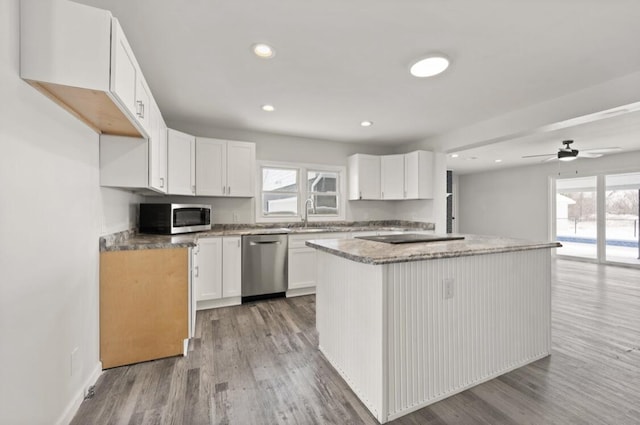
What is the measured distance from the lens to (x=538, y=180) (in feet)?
23.5

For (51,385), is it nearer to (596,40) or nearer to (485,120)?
(596,40)

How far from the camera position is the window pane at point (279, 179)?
175 inches

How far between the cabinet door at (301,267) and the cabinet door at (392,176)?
1.85 metres

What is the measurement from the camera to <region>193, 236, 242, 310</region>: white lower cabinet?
3.34 metres

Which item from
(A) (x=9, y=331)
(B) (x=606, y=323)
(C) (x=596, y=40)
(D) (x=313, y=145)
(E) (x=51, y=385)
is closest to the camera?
(A) (x=9, y=331)

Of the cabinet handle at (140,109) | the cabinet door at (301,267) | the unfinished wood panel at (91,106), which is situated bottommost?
the cabinet door at (301,267)

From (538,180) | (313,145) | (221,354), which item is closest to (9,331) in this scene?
(221,354)

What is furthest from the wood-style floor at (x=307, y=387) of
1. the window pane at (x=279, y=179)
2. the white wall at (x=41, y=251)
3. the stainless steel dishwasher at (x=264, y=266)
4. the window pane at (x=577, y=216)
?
the window pane at (x=577, y=216)

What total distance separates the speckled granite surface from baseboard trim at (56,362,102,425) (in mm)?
857

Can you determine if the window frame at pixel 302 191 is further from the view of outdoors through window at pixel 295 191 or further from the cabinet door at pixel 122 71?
the cabinet door at pixel 122 71

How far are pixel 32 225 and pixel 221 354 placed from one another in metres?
1.62

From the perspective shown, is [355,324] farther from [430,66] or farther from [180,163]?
[180,163]

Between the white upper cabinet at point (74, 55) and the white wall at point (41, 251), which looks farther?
the white upper cabinet at point (74, 55)

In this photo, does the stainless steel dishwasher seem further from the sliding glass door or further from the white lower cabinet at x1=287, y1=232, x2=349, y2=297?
the sliding glass door
